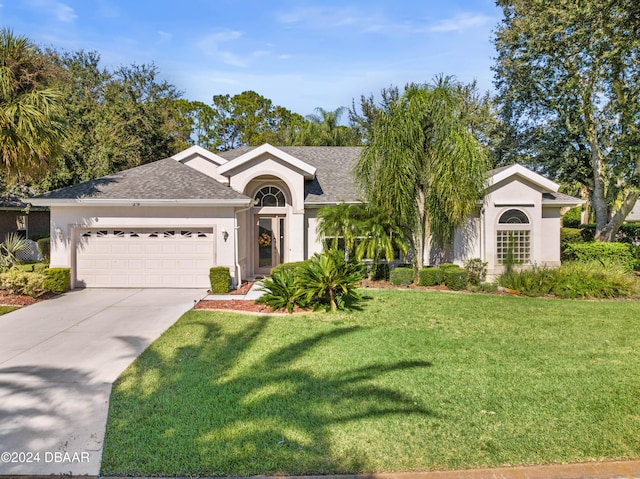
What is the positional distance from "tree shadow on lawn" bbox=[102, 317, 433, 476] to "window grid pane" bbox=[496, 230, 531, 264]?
10785mm

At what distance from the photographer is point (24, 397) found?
548cm

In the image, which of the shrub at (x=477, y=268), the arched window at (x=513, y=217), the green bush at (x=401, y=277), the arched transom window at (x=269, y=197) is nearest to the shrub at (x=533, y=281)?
the shrub at (x=477, y=268)

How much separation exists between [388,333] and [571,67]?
687 inches

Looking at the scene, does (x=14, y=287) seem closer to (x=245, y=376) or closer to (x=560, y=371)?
(x=245, y=376)

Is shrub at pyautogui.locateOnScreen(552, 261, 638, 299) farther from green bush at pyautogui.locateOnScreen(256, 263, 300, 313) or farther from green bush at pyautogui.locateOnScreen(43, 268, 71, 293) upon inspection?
green bush at pyautogui.locateOnScreen(43, 268, 71, 293)

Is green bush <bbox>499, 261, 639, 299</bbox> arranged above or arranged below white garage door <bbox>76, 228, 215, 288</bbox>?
below

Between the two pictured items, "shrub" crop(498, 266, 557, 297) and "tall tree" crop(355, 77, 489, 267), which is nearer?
"shrub" crop(498, 266, 557, 297)

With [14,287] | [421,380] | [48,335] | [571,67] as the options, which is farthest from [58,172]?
[571,67]

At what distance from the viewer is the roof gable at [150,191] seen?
44.1 ft

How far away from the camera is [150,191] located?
14.1m

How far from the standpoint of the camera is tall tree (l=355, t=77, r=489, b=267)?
13.5m

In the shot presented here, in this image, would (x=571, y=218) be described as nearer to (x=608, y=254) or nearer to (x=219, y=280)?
(x=608, y=254)

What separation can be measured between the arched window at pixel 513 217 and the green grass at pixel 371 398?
723 centimetres

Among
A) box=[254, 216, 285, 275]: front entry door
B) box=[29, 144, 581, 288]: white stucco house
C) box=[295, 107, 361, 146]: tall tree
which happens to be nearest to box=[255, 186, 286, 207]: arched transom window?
box=[29, 144, 581, 288]: white stucco house
